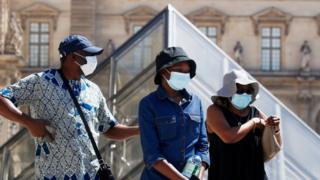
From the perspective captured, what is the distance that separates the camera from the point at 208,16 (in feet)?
126

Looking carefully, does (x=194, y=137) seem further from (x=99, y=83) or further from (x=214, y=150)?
(x=99, y=83)

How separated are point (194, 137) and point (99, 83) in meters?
Answer: 4.29

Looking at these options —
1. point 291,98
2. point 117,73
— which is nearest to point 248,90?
point 117,73

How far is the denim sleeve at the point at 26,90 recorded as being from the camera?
5.91m

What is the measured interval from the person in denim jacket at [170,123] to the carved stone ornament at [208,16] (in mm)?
32598

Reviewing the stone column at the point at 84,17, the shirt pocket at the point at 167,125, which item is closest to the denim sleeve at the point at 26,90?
the shirt pocket at the point at 167,125

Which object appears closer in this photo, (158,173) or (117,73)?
(158,173)

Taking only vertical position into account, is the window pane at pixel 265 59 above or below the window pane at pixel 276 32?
below

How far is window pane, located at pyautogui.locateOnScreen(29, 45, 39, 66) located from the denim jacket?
32.4m

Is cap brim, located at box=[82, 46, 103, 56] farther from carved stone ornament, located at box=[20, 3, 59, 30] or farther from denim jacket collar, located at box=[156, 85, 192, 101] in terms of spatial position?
carved stone ornament, located at box=[20, 3, 59, 30]

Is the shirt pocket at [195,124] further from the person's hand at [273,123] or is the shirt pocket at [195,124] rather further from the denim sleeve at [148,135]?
the person's hand at [273,123]

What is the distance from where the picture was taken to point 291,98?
37438 millimetres

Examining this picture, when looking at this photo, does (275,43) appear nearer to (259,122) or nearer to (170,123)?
(259,122)

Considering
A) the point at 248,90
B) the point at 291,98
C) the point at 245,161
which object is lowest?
the point at 291,98
